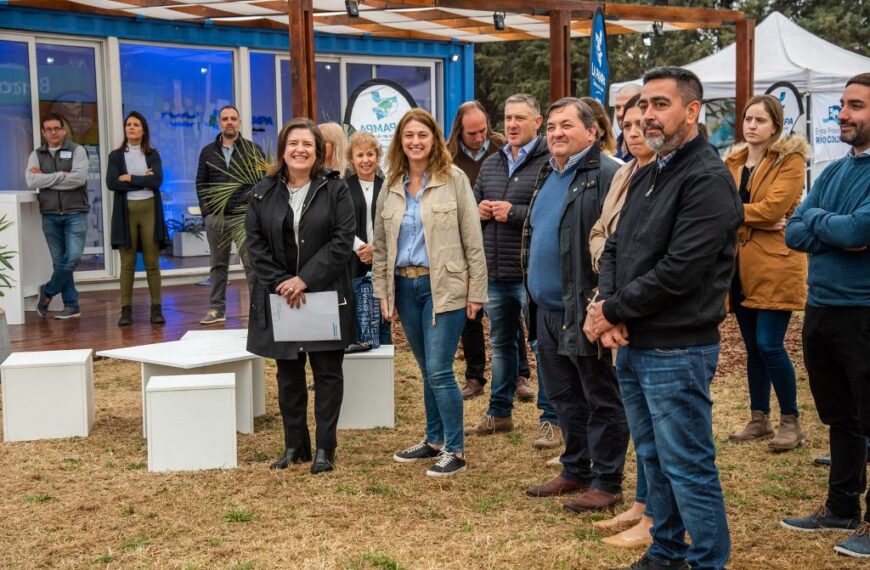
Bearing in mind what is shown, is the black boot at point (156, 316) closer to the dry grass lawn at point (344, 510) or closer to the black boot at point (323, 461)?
the dry grass lawn at point (344, 510)

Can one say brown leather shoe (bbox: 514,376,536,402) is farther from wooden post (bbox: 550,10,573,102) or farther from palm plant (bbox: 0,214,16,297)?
palm plant (bbox: 0,214,16,297)

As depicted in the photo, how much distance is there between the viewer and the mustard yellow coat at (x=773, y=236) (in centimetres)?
573

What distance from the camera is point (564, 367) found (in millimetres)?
5105

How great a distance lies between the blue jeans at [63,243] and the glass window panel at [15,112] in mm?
1925

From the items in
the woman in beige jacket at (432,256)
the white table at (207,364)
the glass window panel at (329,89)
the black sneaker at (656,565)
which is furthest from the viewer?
the glass window panel at (329,89)

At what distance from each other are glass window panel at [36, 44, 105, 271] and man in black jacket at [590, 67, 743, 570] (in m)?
9.60

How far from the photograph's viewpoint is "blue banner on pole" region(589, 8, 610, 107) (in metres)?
9.23

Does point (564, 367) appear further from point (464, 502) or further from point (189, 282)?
point (189, 282)

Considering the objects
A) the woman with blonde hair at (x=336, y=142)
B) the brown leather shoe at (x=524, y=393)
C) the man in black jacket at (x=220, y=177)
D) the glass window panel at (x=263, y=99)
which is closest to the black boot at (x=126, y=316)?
the man in black jacket at (x=220, y=177)

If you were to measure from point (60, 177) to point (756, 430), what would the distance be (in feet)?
21.8

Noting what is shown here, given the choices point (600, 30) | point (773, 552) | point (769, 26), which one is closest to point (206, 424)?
point (773, 552)

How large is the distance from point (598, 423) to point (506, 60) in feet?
80.3

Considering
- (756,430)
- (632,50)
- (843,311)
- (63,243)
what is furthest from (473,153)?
(632,50)

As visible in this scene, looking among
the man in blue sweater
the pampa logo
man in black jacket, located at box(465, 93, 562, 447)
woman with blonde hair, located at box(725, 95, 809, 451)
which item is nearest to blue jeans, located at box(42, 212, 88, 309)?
the pampa logo
